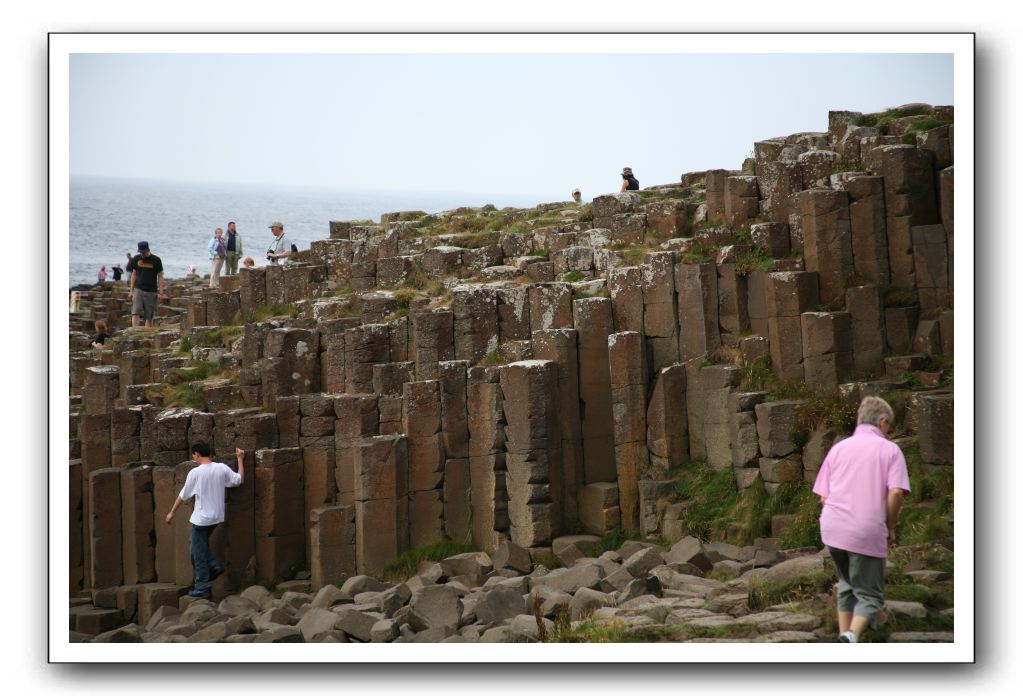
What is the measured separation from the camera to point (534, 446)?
67.8 ft

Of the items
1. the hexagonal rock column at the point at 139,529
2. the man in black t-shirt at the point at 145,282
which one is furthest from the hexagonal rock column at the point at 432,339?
the man in black t-shirt at the point at 145,282

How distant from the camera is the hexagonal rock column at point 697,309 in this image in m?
20.4

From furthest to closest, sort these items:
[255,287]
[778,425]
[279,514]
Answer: [255,287]
[279,514]
[778,425]

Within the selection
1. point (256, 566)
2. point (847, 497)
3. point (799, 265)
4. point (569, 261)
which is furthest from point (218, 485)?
point (847, 497)

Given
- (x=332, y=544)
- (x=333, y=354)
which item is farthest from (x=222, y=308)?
(x=332, y=544)

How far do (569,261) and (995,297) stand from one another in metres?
8.86

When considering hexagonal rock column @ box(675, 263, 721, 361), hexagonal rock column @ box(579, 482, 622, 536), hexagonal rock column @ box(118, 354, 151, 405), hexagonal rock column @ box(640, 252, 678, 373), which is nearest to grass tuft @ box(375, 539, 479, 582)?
hexagonal rock column @ box(579, 482, 622, 536)

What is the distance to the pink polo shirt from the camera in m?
13.1

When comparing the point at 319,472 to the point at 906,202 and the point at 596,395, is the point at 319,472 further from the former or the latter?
the point at 906,202

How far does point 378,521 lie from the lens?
69.6 feet

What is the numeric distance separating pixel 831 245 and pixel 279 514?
8.88 m

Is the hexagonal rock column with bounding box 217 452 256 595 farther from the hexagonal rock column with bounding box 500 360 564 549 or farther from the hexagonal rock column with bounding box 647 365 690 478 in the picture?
the hexagonal rock column with bounding box 647 365 690 478

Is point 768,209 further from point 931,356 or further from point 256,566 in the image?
point 256,566

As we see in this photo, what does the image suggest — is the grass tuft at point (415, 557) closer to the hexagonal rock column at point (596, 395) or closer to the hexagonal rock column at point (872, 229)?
the hexagonal rock column at point (596, 395)
